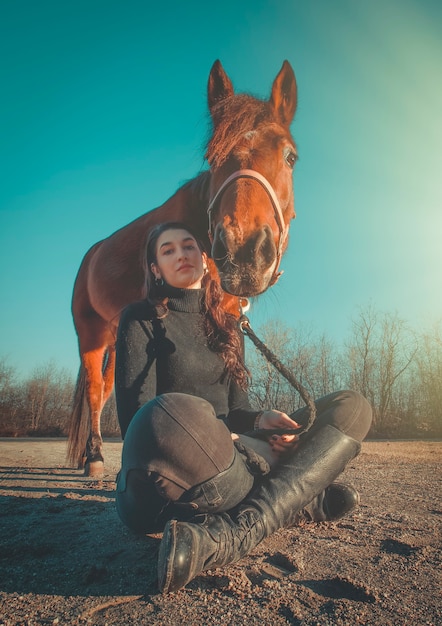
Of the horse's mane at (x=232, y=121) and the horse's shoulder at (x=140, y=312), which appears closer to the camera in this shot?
the horse's shoulder at (x=140, y=312)

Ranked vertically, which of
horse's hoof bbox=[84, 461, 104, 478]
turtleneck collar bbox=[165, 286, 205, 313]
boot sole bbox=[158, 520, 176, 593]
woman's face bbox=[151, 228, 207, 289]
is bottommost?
horse's hoof bbox=[84, 461, 104, 478]

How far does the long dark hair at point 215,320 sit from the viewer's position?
1.92 meters

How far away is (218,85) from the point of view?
318 cm

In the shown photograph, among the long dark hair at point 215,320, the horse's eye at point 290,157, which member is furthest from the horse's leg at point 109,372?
the horse's eye at point 290,157

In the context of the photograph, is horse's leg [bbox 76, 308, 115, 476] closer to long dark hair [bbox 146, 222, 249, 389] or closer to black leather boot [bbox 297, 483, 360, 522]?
long dark hair [bbox 146, 222, 249, 389]

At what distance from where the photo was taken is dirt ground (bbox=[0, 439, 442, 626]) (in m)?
0.91

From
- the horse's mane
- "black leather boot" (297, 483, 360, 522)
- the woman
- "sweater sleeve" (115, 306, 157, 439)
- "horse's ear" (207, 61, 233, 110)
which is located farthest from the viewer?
"horse's ear" (207, 61, 233, 110)

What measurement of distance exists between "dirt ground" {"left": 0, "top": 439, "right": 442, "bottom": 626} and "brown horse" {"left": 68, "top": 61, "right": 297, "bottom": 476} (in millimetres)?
1318

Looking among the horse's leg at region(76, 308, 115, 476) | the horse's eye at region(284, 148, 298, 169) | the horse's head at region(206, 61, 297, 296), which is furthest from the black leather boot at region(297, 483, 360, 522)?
the horse's leg at region(76, 308, 115, 476)

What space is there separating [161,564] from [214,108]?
119 inches

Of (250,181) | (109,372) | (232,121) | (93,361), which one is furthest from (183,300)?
(109,372)

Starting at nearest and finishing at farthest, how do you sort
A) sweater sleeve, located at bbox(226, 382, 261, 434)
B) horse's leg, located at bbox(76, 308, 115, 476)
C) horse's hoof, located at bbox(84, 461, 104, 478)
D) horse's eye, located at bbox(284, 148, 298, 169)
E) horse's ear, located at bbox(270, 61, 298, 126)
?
sweater sleeve, located at bbox(226, 382, 261, 434), horse's eye, located at bbox(284, 148, 298, 169), horse's ear, located at bbox(270, 61, 298, 126), horse's hoof, located at bbox(84, 461, 104, 478), horse's leg, located at bbox(76, 308, 115, 476)

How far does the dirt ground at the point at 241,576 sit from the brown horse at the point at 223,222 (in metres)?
1.32

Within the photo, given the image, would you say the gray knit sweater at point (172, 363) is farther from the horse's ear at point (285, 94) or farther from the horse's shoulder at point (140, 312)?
the horse's ear at point (285, 94)
